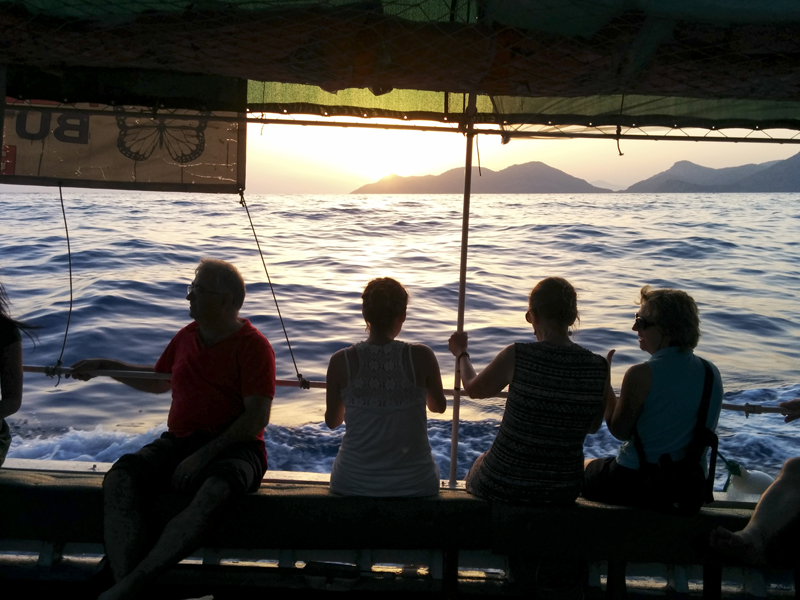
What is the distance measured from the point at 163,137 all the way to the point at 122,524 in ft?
5.31

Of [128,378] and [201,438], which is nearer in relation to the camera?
[201,438]

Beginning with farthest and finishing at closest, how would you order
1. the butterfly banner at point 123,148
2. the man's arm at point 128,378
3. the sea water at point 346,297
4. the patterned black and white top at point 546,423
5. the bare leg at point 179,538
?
the sea water at point 346,297, the butterfly banner at point 123,148, the man's arm at point 128,378, the patterned black and white top at point 546,423, the bare leg at point 179,538

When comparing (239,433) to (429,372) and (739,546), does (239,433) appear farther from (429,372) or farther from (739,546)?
(739,546)

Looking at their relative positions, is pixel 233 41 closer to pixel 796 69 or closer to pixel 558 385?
pixel 558 385

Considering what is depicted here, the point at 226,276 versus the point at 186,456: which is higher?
the point at 226,276

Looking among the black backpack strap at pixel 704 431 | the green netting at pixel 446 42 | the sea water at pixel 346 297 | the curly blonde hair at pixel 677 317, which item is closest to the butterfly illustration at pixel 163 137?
the green netting at pixel 446 42

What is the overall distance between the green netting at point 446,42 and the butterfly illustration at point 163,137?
0.45 m

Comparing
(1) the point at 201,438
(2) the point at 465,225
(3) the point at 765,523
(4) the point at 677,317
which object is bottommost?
(3) the point at 765,523

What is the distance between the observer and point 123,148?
2672 mm

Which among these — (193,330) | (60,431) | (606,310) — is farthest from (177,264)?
(193,330)

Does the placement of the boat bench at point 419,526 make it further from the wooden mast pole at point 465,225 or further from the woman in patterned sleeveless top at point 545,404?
the wooden mast pole at point 465,225

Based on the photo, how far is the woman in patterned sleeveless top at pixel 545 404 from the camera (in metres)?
1.93

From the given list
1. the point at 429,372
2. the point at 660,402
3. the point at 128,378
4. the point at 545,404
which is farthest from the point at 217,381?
the point at 660,402

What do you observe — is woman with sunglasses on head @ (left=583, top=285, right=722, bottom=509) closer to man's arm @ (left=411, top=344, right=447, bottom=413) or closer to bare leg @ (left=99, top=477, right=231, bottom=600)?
man's arm @ (left=411, top=344, right=447, bottom=413)
